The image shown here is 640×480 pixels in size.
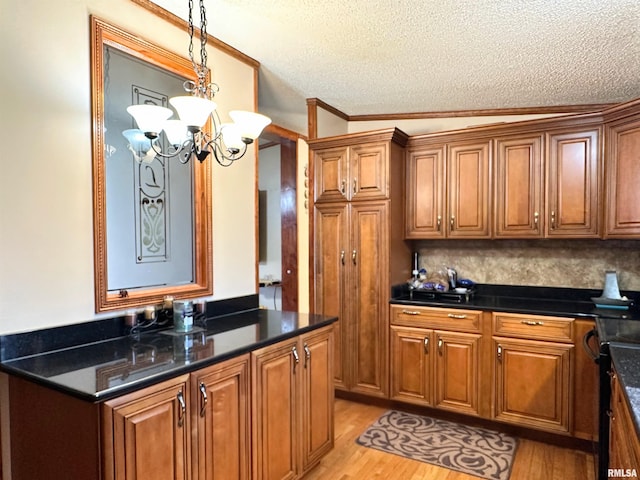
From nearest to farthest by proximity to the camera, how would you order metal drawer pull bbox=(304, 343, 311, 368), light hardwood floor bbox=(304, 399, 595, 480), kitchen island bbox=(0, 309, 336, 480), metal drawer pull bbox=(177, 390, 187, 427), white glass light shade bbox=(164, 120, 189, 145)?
1. kitchen island bbox=(0, 309, 336, 480)
2. metal drawer pull bbox=(177, 390, 187, 427)
3. white glass light shade bbox=(164, 120, 189, 145)
4. metal drawer pull bbox=(304, 343, 311, 368)
5. light hardwood floor bbox=(304, 399, 595, 480)

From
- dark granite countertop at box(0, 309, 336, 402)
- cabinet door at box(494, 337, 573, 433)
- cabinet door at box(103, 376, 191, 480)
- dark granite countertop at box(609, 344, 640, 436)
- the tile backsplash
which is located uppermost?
the tile backsplash

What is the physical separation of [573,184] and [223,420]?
2.75 metres

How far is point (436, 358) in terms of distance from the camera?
10.3ft

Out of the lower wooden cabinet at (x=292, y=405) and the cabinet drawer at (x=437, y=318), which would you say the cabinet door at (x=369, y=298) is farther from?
the lower wooden cabinet at (x=292, y=405)

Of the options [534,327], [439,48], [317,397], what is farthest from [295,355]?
[439,48]

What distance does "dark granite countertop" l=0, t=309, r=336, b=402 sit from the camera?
1.40 m

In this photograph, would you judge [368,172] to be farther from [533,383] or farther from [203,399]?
[203,399]

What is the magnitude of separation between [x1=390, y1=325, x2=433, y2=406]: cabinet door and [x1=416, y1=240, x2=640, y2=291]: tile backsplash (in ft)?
2.60

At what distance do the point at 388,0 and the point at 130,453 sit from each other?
225 cm

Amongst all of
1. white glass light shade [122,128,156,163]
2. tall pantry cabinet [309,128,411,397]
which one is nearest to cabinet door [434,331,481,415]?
tall pantry cabinet [309,128,411,397]

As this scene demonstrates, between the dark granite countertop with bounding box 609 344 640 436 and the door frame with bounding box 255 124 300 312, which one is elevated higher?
the door frame with bounding box 255 124 300 312

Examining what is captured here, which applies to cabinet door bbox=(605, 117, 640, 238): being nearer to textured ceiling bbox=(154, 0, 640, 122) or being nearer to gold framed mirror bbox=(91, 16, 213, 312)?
textured ceiling bbox=(154, 0, 640, 122)

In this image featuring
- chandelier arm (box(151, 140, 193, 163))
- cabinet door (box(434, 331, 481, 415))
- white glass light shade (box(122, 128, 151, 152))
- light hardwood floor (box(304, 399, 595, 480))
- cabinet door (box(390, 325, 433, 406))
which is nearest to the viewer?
chandelier arm (box(151, 140, 193, 163))

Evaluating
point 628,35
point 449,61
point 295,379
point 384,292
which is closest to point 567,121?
point 628,35
